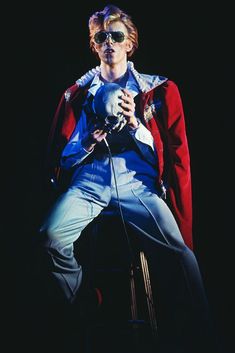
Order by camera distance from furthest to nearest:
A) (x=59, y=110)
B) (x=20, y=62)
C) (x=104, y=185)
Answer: (x=20, y=62) < (x=59, y=110) < (x=104, y=185)

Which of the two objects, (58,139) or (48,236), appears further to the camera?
(58,139)

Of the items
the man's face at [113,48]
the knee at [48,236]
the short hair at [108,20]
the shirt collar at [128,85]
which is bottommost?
the knee at [48,236]

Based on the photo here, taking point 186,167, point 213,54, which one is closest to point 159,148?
point 186,167

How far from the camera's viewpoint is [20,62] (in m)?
2.78

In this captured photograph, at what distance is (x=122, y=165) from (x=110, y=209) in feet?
0.81

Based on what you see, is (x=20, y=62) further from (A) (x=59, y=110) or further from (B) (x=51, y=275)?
(B) (x=51, y=275)

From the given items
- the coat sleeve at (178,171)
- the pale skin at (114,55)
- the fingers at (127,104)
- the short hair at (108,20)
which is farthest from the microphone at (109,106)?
the short hair at (108,20)

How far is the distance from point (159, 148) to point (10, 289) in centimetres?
136

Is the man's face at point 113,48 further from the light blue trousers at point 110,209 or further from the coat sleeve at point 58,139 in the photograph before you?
the light blue trousers at point 110,209

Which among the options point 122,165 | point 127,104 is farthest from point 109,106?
point 122,165

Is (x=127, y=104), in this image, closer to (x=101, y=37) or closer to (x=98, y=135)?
(x=98, y=135)

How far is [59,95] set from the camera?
8.91ft

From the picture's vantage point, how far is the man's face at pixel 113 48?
2182 mm

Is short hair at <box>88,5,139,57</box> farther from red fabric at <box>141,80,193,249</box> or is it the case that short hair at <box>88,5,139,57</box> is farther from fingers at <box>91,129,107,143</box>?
fingers at <box>91,129,107,143</box>
